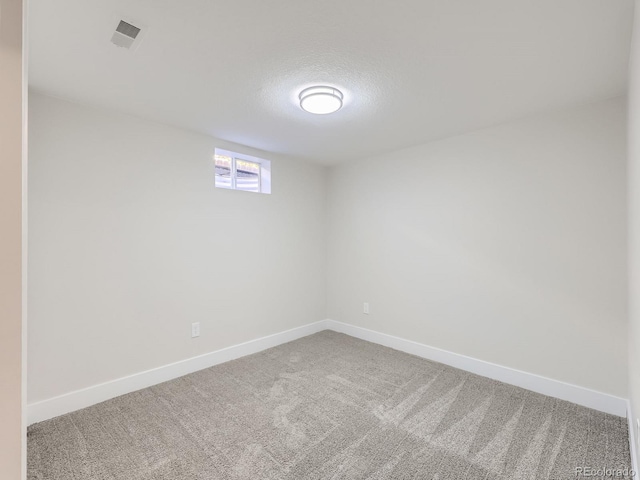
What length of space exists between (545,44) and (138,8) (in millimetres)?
2014

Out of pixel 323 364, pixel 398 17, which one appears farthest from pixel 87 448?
pixel 398 17

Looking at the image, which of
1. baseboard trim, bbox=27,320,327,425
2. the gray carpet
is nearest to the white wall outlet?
baseboard trim, bbox=27,320,327,425

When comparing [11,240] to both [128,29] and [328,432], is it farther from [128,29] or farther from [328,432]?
[328,432]

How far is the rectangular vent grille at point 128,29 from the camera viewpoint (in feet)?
4.66

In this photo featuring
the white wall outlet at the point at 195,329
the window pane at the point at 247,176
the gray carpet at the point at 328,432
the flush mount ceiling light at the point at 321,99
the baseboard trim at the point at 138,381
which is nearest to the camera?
the gray carpet at the point at 328,432

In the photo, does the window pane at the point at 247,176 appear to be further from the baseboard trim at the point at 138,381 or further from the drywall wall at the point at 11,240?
the drywall wall at the point at 11,240

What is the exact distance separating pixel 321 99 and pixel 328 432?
2239 millimetres

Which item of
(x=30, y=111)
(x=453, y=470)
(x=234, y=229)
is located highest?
(x=30, y=111)

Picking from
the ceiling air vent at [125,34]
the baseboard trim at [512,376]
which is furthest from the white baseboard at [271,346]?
the ceiling air vent at [125,34]

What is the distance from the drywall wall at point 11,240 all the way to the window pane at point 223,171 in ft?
7.17

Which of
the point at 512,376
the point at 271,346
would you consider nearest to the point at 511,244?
the point at 512,376

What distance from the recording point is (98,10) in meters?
1.33

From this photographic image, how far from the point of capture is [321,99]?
2.03 m

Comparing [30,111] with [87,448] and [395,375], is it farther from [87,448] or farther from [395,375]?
[395,375]
